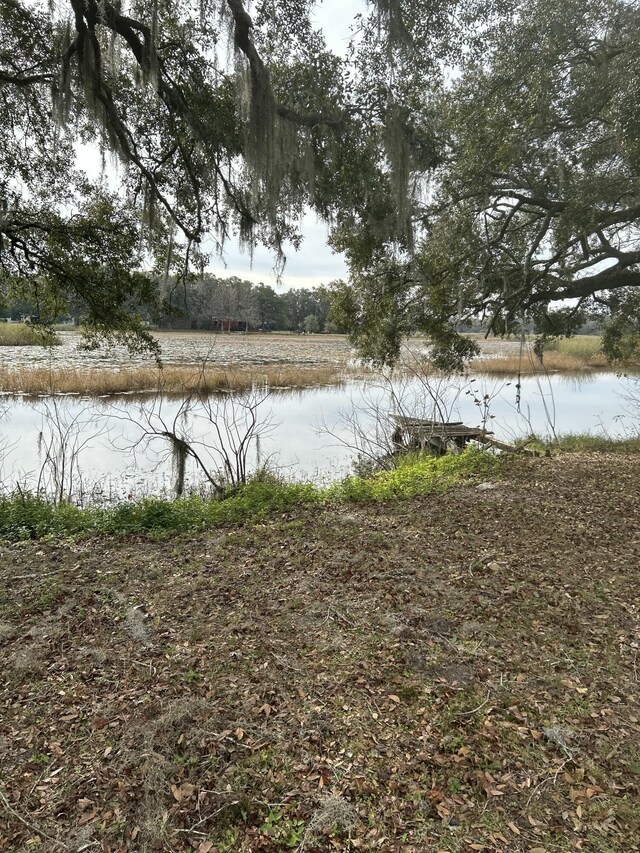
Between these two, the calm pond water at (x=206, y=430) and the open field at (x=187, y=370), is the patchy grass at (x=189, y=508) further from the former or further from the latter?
the open field at (x=187, y=370)

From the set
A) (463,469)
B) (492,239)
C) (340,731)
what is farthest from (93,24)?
(463,469)

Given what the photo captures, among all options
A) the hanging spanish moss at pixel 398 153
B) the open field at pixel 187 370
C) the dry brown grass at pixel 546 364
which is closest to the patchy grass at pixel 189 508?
the open field at pixel 187 370

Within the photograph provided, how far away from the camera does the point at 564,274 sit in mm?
7039

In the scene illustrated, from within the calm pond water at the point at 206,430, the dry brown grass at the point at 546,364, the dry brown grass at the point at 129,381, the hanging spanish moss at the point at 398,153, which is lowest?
the calm pond water at the point at 206,430

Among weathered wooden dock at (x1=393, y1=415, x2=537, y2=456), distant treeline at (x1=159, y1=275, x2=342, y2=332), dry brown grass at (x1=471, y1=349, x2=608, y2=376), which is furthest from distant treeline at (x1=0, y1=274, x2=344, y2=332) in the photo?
dry brown grass at (x1=471, y1=349, x2=608, y2=376)

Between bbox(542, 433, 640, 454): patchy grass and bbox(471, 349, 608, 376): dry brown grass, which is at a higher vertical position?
bbox(471, 349, 608, 376): dry brown grass

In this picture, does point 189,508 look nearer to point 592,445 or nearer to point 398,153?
point 398,153

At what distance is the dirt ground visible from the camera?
1631 mm

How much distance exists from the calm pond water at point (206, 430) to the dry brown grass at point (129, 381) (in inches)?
36.1

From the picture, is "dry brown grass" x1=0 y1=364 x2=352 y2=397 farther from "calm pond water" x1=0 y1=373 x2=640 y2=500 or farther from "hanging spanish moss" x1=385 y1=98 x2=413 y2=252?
"hanging spanish moss" x1=385 y1=98 x2=413 y2=252

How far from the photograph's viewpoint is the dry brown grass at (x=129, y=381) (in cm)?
1313

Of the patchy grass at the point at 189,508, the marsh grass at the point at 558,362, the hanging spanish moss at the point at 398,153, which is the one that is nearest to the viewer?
the hanging spanish moss at the point at 398,153

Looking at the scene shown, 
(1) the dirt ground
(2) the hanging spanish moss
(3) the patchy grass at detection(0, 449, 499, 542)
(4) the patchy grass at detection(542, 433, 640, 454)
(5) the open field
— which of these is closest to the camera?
(1) the dirt ground

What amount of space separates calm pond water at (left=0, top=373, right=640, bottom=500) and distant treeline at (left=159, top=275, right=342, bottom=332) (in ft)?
5.48
